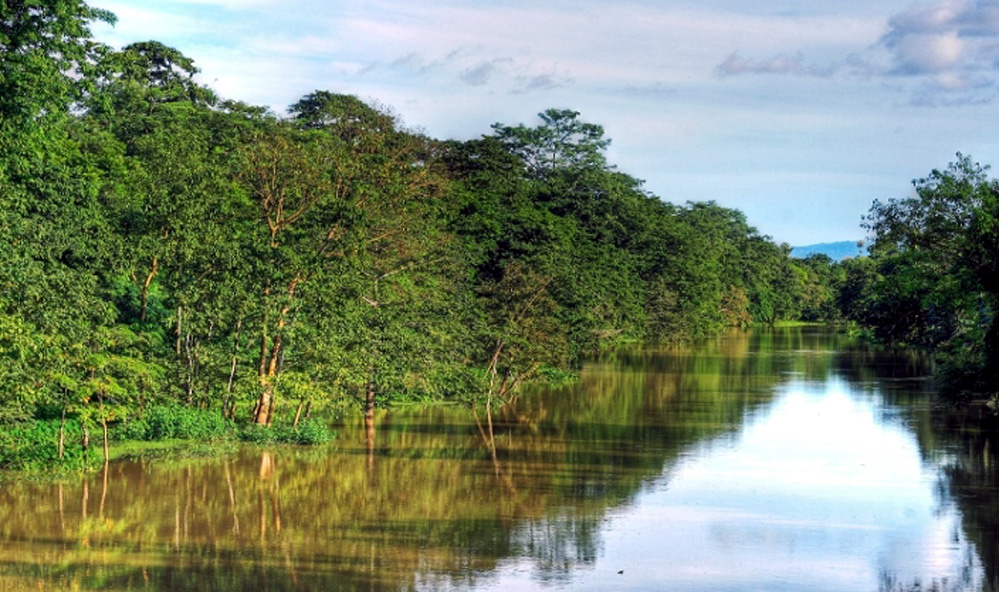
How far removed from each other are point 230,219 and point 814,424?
23.8 meters

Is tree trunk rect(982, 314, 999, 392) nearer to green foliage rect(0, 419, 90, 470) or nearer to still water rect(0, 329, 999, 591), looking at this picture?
still water rect(0, 329, 999, 591)

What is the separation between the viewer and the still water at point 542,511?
74.1 ft

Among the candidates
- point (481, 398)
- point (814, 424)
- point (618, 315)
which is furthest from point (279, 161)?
point (618, 315)

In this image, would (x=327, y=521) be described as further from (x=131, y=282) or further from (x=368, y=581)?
(x=131, y=282)

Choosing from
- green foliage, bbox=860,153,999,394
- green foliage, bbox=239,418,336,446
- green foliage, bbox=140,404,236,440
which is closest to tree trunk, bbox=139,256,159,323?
green foliage, bbox=140,404,236,440

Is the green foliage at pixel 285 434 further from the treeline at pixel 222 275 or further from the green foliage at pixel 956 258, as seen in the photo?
the green foliage at pixel 956 258

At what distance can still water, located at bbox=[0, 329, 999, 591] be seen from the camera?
22.6 m

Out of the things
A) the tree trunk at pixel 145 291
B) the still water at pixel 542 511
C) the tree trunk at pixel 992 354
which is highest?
the tree trunk at pixel 145 291

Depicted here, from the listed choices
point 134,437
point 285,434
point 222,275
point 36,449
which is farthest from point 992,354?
point 36,449

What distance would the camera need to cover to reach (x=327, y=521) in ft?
88.3

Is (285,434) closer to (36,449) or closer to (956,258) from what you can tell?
(36,449)

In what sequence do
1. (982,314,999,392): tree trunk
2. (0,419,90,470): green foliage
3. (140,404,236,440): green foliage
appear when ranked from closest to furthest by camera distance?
(0,419,90,470): green foliage → (140,404,236,440): green foliage → (982,314,999,392): tree trunk

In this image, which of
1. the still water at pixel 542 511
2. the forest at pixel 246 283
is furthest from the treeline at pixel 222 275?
the still water at pixel 542 511

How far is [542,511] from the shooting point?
28422 millimetres
